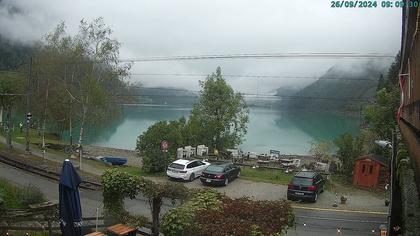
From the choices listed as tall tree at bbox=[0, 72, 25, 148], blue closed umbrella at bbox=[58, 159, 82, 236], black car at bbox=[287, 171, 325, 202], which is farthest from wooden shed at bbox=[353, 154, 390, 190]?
tall tree at bbox=[0, 72, 25, 148]

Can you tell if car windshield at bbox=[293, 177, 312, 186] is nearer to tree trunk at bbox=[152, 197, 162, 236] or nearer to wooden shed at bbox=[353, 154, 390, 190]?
wooden shed at bbox=[353, 154, 390, 190]

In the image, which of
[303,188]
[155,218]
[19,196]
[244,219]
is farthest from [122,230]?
[303,188]

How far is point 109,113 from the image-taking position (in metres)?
40.5

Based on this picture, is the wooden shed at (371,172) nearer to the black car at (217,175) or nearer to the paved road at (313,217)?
the paved road at (313,217)

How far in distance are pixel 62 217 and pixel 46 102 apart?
31289 millimetres

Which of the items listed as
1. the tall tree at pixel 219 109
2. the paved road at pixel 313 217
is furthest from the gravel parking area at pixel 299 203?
the tall tree at pixel 219 109

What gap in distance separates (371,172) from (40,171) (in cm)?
2064

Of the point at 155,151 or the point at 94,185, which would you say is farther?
the point at 155,151

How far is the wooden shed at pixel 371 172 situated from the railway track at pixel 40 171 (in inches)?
654

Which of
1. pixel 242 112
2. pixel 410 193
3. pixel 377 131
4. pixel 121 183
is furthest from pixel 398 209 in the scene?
pixel 242 112

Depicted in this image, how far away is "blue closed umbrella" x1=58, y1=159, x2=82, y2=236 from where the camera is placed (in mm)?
10359

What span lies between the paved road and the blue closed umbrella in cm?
707

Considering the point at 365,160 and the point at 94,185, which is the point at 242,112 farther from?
the point at 94,185

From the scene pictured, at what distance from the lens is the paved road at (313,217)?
1739 cm
